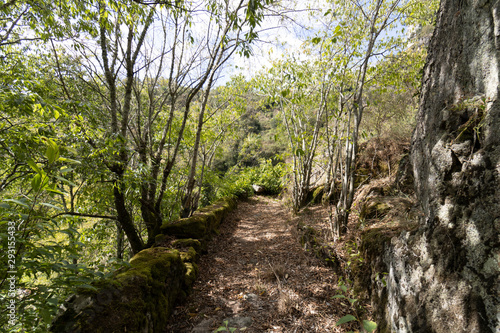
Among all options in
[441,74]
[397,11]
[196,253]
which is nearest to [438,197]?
[441,74]

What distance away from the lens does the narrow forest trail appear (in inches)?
111

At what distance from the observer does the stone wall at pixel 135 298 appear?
1.87 metres

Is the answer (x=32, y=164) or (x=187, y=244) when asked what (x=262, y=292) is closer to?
(x=187, y=244)

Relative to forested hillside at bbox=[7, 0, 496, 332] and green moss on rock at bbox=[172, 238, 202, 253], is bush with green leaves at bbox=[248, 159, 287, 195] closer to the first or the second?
forested hillside at bbox=[7, 0, 496, 332]

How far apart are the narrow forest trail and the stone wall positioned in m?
0.32

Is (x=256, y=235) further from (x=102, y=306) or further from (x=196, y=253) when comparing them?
(x=102, y=306)

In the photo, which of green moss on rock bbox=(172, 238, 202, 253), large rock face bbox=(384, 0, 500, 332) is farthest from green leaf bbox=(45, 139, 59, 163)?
green moss on rock bbox=(172, 238, 202, 253)

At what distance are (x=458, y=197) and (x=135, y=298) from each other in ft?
11.0

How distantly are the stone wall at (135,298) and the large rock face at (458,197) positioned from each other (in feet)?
8.62

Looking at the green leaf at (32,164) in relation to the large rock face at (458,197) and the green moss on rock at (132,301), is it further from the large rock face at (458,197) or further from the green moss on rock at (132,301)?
the large rock face at (458,197)

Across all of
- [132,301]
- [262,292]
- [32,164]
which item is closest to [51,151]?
[32,164]

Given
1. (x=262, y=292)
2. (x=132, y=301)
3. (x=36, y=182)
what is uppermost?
(x=36, y=182)

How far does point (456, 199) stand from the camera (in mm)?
1880

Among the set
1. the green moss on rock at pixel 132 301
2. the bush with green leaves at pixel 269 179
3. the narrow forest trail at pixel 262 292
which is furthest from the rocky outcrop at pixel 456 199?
the bush with green leaves at pixel 269 179
